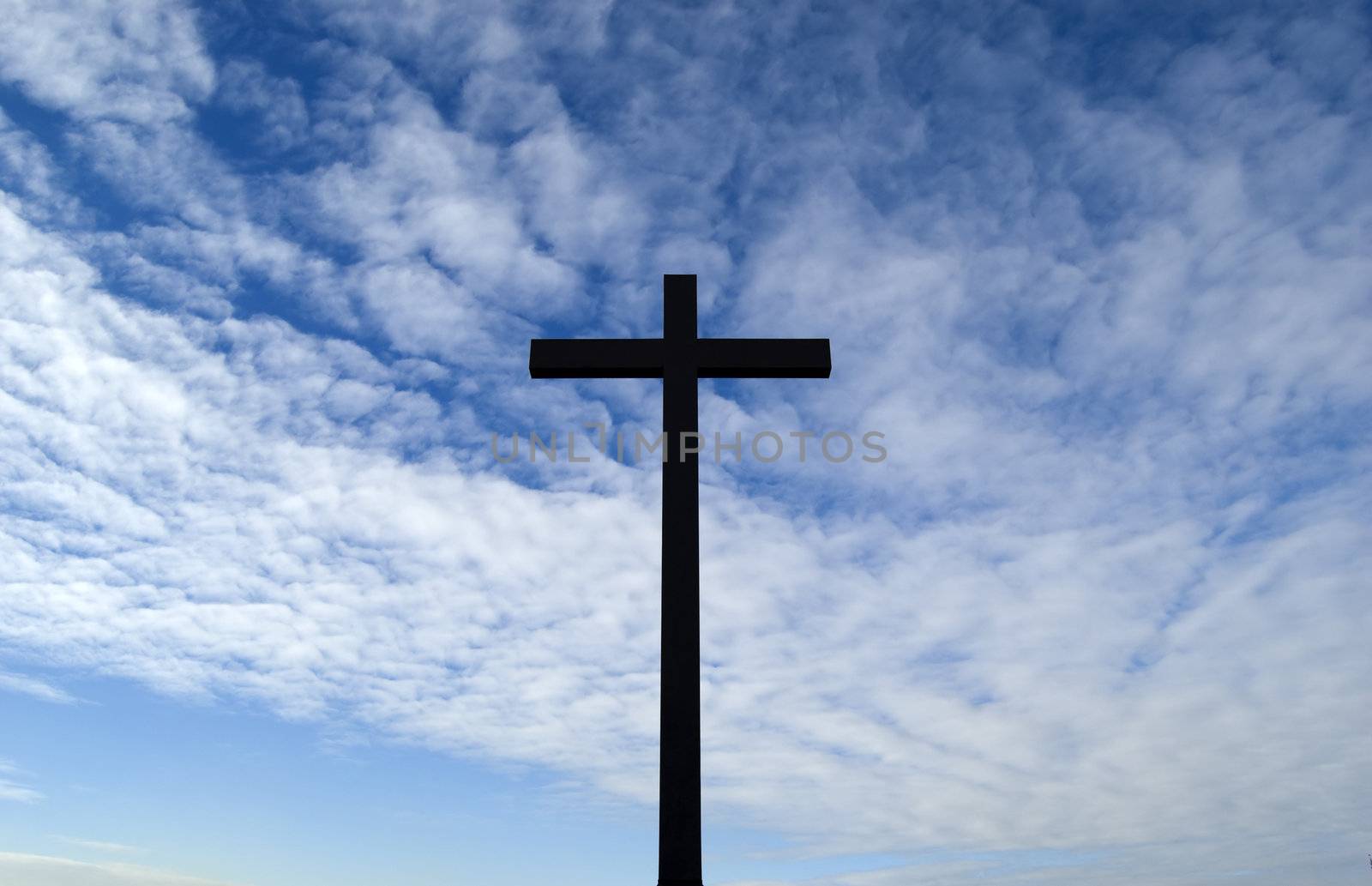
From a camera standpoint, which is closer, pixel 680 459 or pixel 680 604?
pixel 680 604

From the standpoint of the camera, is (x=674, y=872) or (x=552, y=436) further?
(x=552, y=436)

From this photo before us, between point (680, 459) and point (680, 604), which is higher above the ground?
point (680, 459)

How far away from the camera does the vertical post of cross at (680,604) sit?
8188 mm

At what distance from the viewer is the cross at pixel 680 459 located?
8258mm

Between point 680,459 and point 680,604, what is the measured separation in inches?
48.0

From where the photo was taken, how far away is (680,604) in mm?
8930

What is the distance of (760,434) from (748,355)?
93cm

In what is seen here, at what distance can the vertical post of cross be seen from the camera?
8.19m

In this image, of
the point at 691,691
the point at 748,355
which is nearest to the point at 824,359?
the point at 748,355

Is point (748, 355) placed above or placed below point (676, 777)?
above

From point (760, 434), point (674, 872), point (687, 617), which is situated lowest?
point (674, 872)

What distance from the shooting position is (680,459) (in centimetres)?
946

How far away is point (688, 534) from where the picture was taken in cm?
923

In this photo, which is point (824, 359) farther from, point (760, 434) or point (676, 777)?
point (676, 777)
